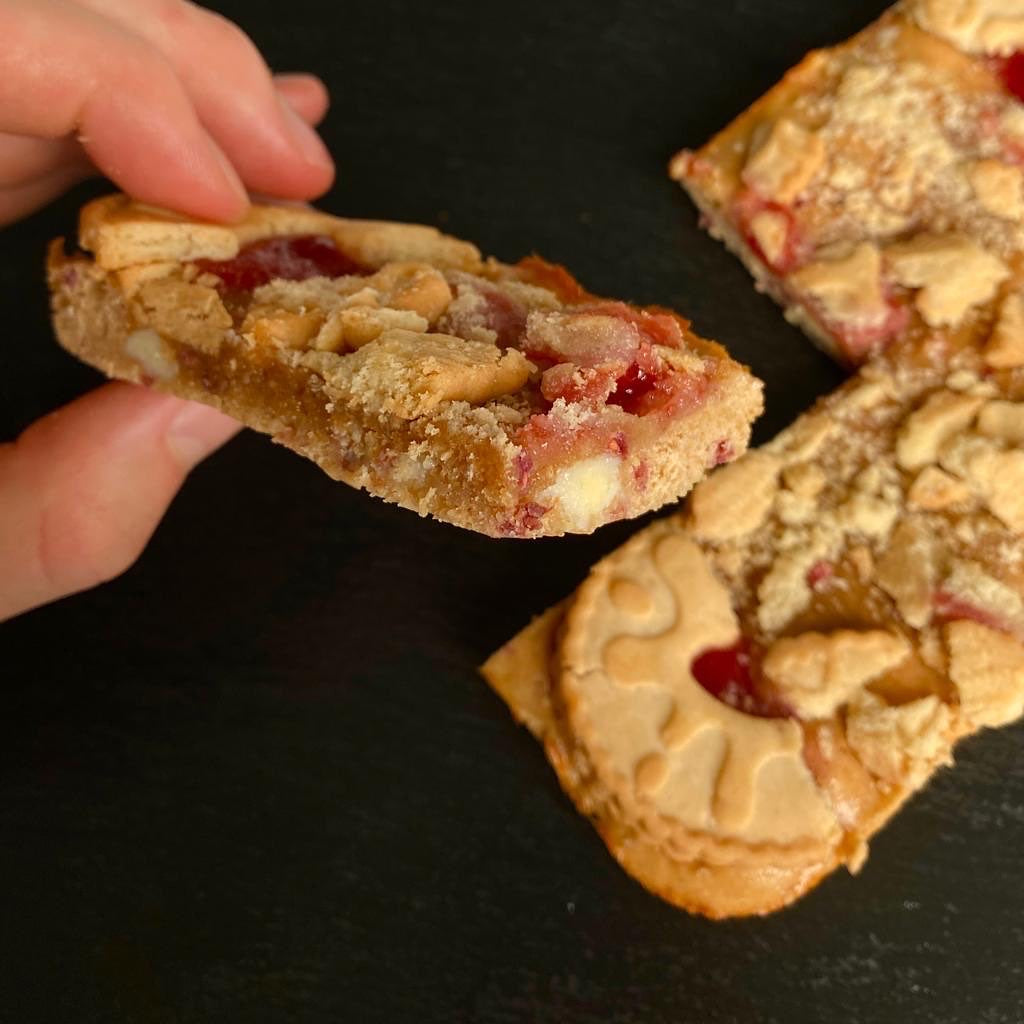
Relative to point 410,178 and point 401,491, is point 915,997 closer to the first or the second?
point 401,491

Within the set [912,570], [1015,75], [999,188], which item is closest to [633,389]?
[912,570]

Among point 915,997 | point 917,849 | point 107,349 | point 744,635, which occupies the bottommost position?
point 915,997

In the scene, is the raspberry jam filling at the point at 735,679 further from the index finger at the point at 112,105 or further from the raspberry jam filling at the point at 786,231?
the index finger at the point at 112,105

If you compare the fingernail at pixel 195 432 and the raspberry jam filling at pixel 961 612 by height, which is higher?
the fingernail at pixel 195 432

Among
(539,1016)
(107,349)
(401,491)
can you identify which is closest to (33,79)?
(107,349)

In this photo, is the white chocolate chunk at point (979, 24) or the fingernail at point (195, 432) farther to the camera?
the white chocolate chunk at point (979, 24)

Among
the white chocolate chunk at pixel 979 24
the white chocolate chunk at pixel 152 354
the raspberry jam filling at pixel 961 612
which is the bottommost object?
the raspberry jam filling at pixel 961 612

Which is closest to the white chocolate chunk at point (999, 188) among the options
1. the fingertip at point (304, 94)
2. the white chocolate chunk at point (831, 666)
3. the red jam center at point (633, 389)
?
the white chocolate chunk at point (831, 666)

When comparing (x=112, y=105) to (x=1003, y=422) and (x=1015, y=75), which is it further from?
(x=1015, y=75)
